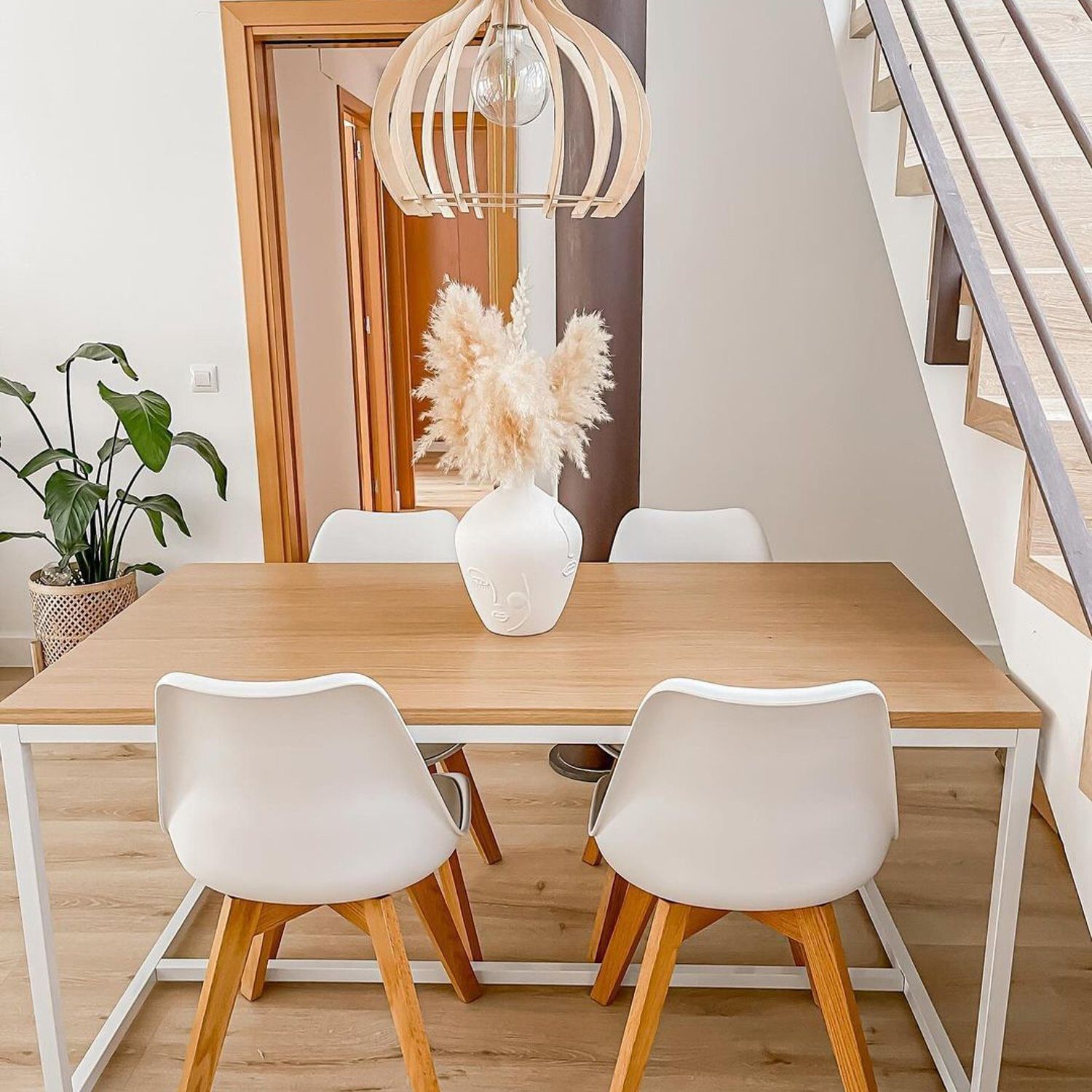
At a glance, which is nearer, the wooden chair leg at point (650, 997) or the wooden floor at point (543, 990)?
the wooden chair leg at point (650, 997)

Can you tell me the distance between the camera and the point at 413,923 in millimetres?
2457

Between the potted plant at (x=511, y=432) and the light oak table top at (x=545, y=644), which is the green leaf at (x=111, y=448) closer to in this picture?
the light oak table top at (x=545, y=644)

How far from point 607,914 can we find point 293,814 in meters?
0.89

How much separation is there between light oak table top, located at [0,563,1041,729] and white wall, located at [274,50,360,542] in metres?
2.09

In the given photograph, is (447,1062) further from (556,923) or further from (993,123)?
(993,123)

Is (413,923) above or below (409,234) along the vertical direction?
below

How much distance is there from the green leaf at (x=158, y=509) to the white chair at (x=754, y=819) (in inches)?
92.0

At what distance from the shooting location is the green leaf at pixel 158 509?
140 inches

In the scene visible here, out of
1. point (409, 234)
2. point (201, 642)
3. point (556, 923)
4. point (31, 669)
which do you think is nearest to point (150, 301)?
point (31, 669)

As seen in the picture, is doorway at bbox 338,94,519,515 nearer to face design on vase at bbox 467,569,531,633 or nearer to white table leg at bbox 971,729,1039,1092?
face design on vase at bbox 467,569,531,633

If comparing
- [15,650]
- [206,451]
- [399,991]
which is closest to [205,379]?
[206,451]

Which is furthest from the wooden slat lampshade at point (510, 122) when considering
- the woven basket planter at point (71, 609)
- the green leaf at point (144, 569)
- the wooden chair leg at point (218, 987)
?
the green leaf at point (144, 569)

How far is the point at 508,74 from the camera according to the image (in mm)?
1732

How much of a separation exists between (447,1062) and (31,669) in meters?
2.64
